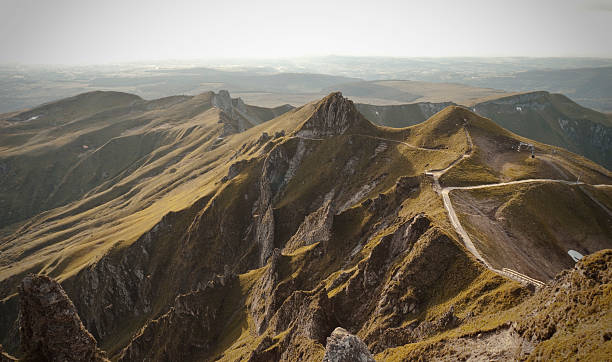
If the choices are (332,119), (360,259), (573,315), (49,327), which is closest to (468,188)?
(360,259)

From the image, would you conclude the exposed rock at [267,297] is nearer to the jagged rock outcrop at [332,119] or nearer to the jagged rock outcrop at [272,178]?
the jagged rock outcrop at [272,178]

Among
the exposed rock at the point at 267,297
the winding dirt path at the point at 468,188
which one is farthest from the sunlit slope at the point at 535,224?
the exposed rock at the point at 267,297

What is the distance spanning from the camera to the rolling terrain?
3738 centimetres

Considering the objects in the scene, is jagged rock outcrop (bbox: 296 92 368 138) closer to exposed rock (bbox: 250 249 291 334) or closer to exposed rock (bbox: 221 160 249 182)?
exposed rock (bbox: 221 160 249 182)

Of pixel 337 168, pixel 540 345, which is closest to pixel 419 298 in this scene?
pixel 540 345

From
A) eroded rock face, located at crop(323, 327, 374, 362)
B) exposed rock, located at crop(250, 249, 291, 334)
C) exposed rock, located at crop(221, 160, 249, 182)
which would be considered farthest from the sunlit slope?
exposed rock, located at crop(221, 160, 249, 182)

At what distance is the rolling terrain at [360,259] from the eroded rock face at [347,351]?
35 centimetres

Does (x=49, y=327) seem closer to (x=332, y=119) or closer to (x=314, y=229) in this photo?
(x=314, y=229)

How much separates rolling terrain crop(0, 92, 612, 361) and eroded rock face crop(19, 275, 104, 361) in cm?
31

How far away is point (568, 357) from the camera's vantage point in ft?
80.6

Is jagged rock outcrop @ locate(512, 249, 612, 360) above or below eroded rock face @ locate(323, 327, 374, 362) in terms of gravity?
above

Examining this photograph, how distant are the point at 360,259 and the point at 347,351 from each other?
124 feet

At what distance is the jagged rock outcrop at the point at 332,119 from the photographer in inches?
5148

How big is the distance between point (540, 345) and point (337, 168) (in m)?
91.6
